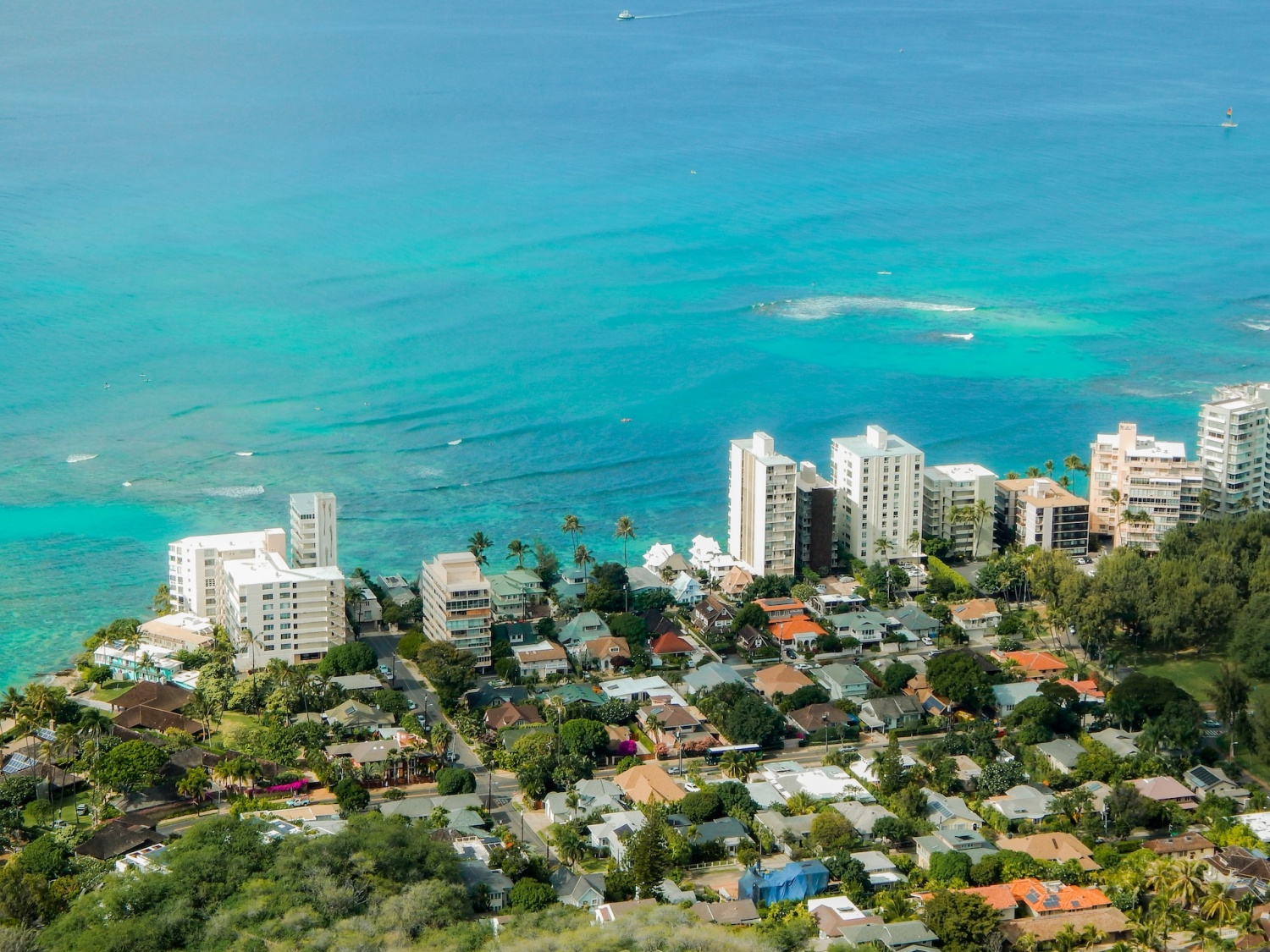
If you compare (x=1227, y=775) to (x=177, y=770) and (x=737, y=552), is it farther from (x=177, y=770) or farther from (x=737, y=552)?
(x=177, y=770)

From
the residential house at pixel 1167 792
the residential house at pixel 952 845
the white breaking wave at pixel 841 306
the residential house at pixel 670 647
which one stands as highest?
the white breaking wave at pixel 841 306

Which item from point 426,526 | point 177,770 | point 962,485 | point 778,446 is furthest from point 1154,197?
point 177,770

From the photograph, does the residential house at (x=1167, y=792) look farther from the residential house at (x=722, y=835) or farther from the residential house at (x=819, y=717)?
the residential house at (x=722, y=835)

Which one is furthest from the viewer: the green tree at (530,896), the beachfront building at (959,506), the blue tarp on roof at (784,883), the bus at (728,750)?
the beachfront building at (959,506)

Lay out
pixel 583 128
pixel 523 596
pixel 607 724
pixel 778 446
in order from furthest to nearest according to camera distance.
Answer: pixel 583 128 → pixel 778 446 → pixel 523 596 → pixel 607 724

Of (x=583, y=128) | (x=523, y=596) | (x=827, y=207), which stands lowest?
(x=523, y=596)

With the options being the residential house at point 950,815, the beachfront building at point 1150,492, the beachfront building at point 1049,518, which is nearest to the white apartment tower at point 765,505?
the beachfront building at point 1049,518

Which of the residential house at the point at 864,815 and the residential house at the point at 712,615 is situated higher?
the residential house at the point at 712,615
